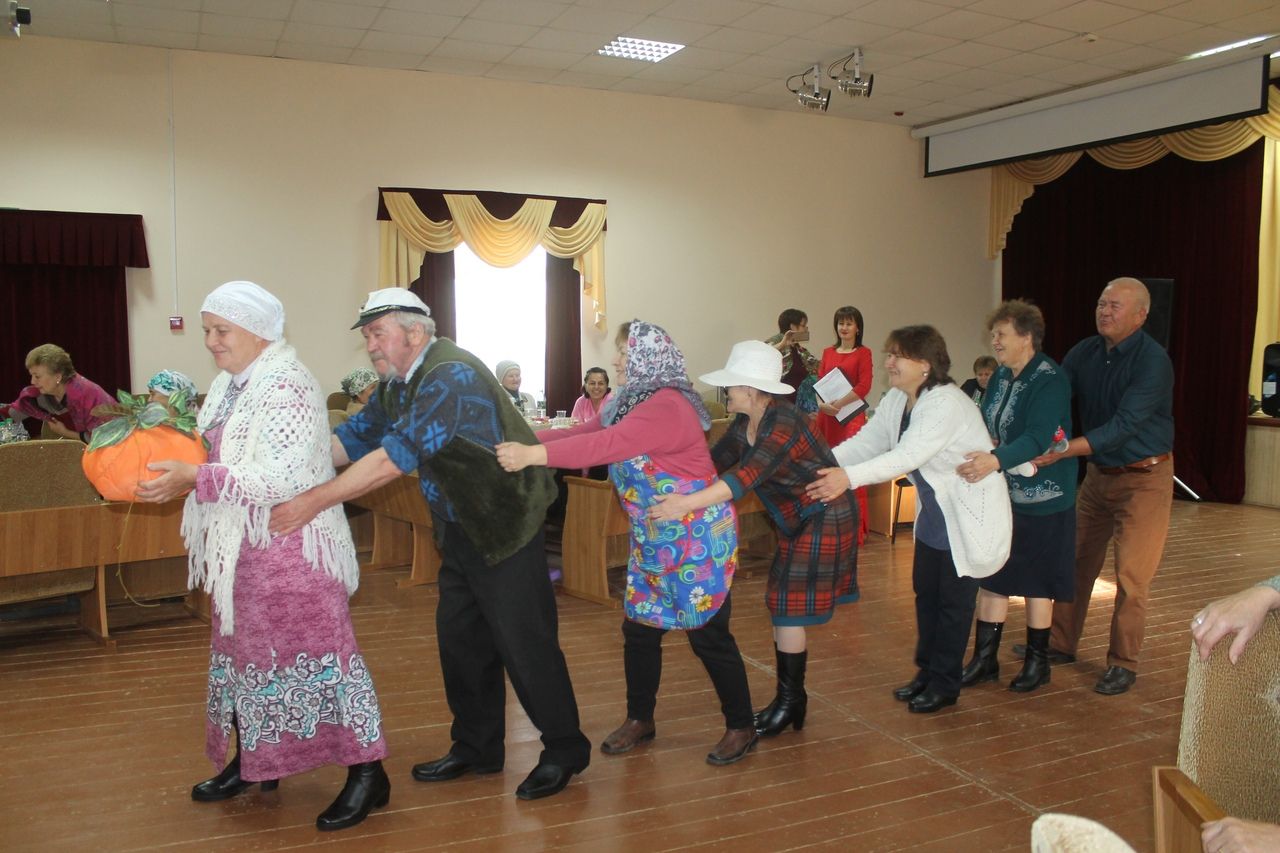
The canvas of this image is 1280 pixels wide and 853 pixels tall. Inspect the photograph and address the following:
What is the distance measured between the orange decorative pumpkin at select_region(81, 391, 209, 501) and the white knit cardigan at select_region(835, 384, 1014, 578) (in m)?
2.14

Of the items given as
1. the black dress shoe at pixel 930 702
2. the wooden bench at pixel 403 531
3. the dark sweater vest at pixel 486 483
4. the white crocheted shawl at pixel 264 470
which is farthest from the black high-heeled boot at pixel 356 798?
the wooden bench at pixel 403 531

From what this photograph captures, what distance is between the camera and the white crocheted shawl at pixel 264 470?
2609 millimetres

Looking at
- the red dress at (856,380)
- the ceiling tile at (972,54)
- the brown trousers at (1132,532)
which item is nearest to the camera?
the brown trousers at (1132,532)

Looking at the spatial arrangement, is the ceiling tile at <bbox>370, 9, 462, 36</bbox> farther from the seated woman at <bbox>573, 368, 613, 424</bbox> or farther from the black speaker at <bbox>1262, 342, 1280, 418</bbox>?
the black speaker at <bbox>1262, 342, 1280, 418</bbox>

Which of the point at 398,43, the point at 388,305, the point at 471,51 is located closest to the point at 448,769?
the point at 388,305

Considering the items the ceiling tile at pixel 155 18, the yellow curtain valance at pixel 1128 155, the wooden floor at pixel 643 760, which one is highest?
the ceiling tile at pixel 155 18

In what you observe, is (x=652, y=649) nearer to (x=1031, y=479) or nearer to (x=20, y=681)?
(x=1031, y=479)

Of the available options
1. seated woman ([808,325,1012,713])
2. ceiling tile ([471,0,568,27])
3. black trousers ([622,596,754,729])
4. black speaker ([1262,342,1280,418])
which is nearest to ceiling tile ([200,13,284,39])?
ceiling tile ([471,0,568,27])

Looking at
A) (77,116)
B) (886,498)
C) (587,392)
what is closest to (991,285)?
(886,498)

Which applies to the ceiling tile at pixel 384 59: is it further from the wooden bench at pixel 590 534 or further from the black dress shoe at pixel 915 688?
the black dress shoe at pixel 915 688

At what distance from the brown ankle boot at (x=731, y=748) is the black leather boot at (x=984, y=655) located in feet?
4.07

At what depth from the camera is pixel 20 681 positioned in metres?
4.23

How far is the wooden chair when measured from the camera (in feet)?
5.22

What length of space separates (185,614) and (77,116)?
4.60 metres
